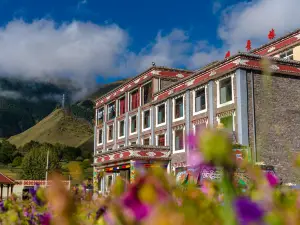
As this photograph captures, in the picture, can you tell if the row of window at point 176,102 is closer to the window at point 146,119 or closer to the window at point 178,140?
the window at point 146,119

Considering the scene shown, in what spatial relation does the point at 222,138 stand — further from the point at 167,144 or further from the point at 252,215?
the point at 167,144

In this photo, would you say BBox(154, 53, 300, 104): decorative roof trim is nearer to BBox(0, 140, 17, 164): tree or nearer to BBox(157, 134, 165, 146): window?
BBox(157, 134, 165, 146): window

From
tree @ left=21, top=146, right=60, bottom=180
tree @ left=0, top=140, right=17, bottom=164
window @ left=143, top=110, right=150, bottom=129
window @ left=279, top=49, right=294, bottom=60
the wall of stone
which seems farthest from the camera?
tree @ left=0, top=140, right=17, bottom=164

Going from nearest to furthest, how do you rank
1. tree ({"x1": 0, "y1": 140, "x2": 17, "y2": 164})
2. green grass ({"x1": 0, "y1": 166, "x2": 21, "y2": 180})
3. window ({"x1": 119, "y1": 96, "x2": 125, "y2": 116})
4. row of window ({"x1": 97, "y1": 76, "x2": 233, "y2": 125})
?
row of window ({"x1": 97, "y1": 76, "x2": 233, "y2": 125})
window ({"x1": 119, "y1": 96, "x2": 125, "y2": 116})
green grass ({"x1": 0, "y1": 166, "x2": 21, "y2": 180})
tree ({"x1": 0, "y1": 140, "x2": 17, "y2": 164})

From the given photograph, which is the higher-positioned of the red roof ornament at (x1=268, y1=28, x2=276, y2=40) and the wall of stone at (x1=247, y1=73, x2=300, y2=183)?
the red roof ornament at (x1=268, y1=28, x2=276, y2=40)

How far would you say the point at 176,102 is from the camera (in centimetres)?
3156

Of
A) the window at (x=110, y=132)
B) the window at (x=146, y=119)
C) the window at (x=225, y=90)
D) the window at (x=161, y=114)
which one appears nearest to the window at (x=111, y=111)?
the window at (x=110, y=132)

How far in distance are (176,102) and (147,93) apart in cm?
538

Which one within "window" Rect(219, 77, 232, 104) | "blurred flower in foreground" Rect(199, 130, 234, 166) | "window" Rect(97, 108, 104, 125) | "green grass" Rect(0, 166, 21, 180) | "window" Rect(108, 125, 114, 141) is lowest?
"blurred flower in foreground" Rect(199, 130, 234, 166)

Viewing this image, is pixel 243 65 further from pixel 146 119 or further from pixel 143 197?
pixel 143 197

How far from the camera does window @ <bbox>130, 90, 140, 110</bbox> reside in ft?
124

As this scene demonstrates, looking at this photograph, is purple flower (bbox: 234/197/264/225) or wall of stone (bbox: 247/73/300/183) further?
wall of stone (bbox: 247/73/300/183)

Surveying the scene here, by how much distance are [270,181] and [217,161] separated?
3.77ft

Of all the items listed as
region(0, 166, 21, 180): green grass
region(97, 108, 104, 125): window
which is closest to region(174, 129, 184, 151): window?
region(97, 108, 104, 125): window
